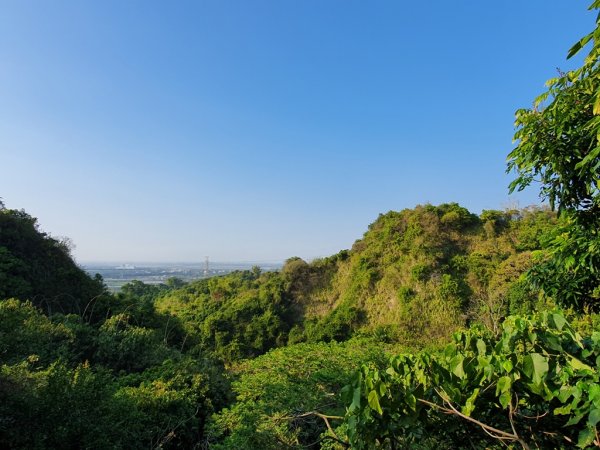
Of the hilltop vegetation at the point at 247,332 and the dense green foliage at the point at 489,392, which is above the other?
the dense green foliage at the point at 489,392

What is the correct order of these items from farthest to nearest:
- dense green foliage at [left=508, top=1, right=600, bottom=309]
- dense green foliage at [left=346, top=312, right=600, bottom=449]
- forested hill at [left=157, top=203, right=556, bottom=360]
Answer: forested hill at [left=157, top=203, right=556, bottom=360], dense green foliage at [left=508, top=1, right=600, bottom=309], dense green foliage at [left=346, top=312, right=600, bottom=449]

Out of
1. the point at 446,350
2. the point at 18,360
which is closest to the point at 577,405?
the point at 446,350

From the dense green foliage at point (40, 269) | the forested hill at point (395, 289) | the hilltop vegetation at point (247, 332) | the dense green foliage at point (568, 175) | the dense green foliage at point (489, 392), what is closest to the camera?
the dense green foliage at point (489, 392)

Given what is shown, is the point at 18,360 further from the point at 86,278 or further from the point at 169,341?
the point at 86,278

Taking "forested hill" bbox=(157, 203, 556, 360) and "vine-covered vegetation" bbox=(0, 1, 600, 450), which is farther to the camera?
"forested hill" bbox=(157, 203, 556, 360)

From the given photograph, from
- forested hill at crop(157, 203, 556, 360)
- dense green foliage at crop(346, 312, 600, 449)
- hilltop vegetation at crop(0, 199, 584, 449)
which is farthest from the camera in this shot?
forested hill at crop(157, 203, 556, 360)

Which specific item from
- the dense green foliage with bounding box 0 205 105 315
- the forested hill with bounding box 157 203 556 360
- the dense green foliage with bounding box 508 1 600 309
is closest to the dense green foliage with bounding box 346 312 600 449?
the dense green foliage with bounding box 508 1 600 309

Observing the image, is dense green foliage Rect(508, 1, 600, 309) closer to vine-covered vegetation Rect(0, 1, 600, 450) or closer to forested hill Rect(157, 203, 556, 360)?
vine-covered vegetation Rect(0, 1, 600, 450)

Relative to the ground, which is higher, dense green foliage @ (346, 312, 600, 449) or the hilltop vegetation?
dense green foliage @ (346, 312, 600, 449)

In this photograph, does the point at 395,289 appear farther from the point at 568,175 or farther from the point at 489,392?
the point at 489,392

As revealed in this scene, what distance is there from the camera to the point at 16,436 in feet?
19.3

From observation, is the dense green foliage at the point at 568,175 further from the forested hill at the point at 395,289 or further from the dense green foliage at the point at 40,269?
the dense green foliage at the point at 40,269

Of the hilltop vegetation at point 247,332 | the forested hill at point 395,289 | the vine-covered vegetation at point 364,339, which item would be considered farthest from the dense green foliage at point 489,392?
the forested hill at point 395,289

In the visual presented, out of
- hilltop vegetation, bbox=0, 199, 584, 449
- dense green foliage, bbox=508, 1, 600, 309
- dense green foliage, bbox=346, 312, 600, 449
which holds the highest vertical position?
dense green foliage, bbox=508, 1, 600, 309
